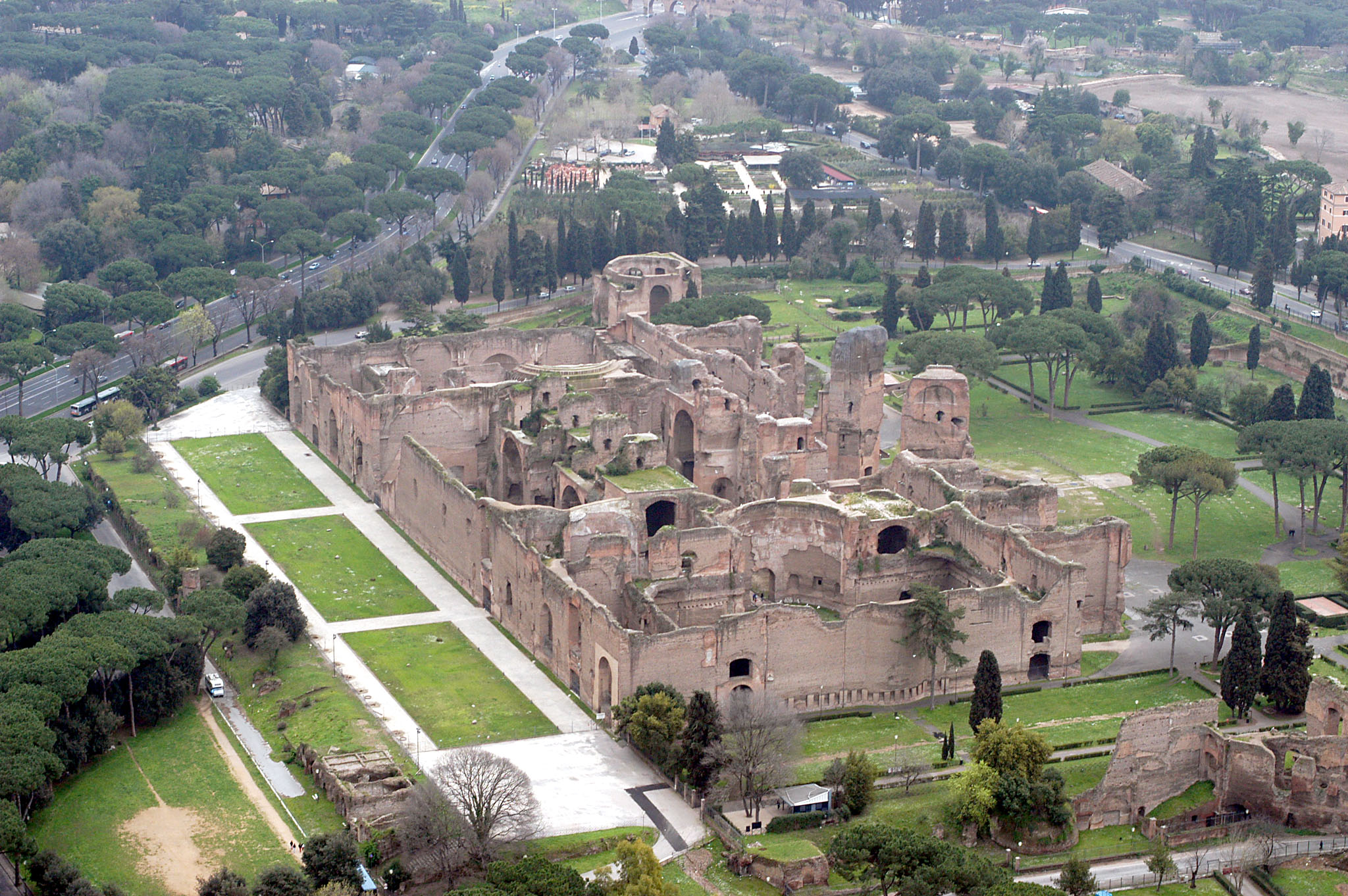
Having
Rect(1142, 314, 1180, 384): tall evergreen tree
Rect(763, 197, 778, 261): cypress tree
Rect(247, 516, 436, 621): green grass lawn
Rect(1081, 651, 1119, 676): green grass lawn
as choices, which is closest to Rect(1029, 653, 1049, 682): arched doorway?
Rect(1081, 651, 1119, 676): green grass lawn

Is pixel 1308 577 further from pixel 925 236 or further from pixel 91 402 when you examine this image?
pixel 91 402

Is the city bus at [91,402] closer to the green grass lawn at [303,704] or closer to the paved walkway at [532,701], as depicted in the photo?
the paved walkway at [532,701]

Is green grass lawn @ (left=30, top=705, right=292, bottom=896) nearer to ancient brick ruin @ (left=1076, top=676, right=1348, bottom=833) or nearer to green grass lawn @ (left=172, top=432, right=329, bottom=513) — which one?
green grass lawn @ (left=172, top=432, right=329, bottom=513)

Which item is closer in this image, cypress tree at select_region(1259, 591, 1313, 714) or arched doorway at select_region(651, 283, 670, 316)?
cypress tree at select_region(1259, 591, 1313, 714)

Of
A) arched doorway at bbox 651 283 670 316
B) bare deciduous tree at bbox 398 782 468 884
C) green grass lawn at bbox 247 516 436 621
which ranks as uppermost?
arched doorway at bbox 651 283 670 316

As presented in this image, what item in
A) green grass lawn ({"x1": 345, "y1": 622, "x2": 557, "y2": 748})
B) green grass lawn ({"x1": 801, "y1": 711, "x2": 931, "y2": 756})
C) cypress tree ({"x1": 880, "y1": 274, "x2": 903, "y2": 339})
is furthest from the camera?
cypress tree ({"x1": 880, "y1": 274, "x2": 903, "y2": 339})

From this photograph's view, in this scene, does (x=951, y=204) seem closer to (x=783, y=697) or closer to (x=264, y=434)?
(x=264, y=434)

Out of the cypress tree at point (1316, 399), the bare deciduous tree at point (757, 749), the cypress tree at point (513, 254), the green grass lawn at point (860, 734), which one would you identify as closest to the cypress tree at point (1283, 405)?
the cypress tree at point (1316, 399)
